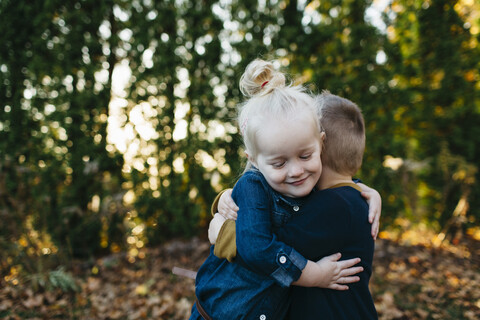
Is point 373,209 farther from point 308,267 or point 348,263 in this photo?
point 308,267

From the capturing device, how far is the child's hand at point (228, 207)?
5.41 ft

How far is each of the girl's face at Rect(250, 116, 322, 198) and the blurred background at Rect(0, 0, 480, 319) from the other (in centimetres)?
290

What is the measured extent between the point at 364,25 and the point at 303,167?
382 cm

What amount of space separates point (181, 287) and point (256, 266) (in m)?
2.94

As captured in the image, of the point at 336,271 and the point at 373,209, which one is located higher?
the point at 373,209

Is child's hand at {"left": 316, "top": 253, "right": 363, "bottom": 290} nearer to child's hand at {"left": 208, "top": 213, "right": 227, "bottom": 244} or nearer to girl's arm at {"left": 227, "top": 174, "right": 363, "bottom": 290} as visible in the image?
girl's arm at {"left": 227, "top": 174, "right": 363, "bottom": 290}

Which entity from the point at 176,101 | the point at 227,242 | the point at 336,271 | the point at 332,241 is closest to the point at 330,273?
the point at 336,271

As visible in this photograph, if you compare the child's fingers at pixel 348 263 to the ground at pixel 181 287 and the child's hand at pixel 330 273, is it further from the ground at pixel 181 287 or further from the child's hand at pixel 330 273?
the ground at pixel 181 287

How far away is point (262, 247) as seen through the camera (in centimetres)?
140

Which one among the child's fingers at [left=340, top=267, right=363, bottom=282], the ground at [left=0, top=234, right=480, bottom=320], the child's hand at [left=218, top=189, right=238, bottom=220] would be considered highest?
the child's hand at [left=218, top=189, right=238, bottom=220]

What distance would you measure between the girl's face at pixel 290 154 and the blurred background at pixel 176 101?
2897 mm

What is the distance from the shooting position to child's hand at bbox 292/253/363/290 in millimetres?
1467

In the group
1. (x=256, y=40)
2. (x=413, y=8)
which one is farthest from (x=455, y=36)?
(x=256, y=40)

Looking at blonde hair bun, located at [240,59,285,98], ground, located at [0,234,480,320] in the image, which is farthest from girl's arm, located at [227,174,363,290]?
ground, located at [0,234,480,320]
